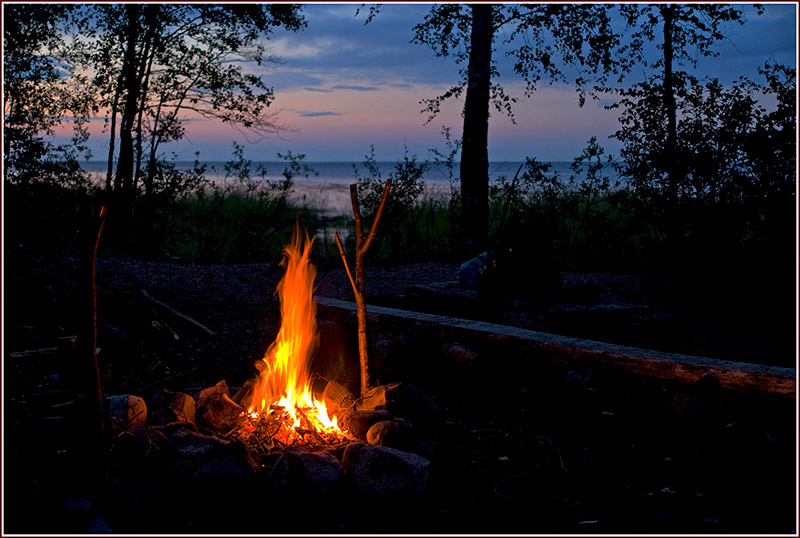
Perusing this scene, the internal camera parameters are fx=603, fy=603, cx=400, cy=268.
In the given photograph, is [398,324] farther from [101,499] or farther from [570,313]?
[101,499]

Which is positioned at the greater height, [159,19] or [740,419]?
[159,19]

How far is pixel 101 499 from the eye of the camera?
292cm

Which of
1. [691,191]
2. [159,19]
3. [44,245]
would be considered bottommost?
[44,245]

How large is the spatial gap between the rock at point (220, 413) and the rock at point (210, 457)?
0.32 metres

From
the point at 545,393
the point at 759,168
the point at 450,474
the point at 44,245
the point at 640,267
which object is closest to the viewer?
the point at 450,474

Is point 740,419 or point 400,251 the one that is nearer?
point 740,419

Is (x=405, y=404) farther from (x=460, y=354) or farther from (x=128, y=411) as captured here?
(x=128, y=411)

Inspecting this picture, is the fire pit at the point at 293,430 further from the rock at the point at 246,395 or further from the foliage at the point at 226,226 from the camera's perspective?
the foliage at the point at 226,226

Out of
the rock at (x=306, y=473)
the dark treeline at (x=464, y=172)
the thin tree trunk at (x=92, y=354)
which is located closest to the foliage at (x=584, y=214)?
the dark treeline at (x=464, y=172)

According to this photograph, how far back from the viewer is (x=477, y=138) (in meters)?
9.39

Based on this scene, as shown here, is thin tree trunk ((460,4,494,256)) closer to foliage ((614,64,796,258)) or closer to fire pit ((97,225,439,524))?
foliage ((614,64,796,258))

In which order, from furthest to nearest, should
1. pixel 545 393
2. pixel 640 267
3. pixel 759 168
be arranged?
1. pixel 640 267
2. pixel 759 168
3. pixel 545 393

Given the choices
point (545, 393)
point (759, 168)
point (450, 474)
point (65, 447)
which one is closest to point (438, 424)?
point (450, 474)

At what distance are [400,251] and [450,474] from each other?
7.45 meters
